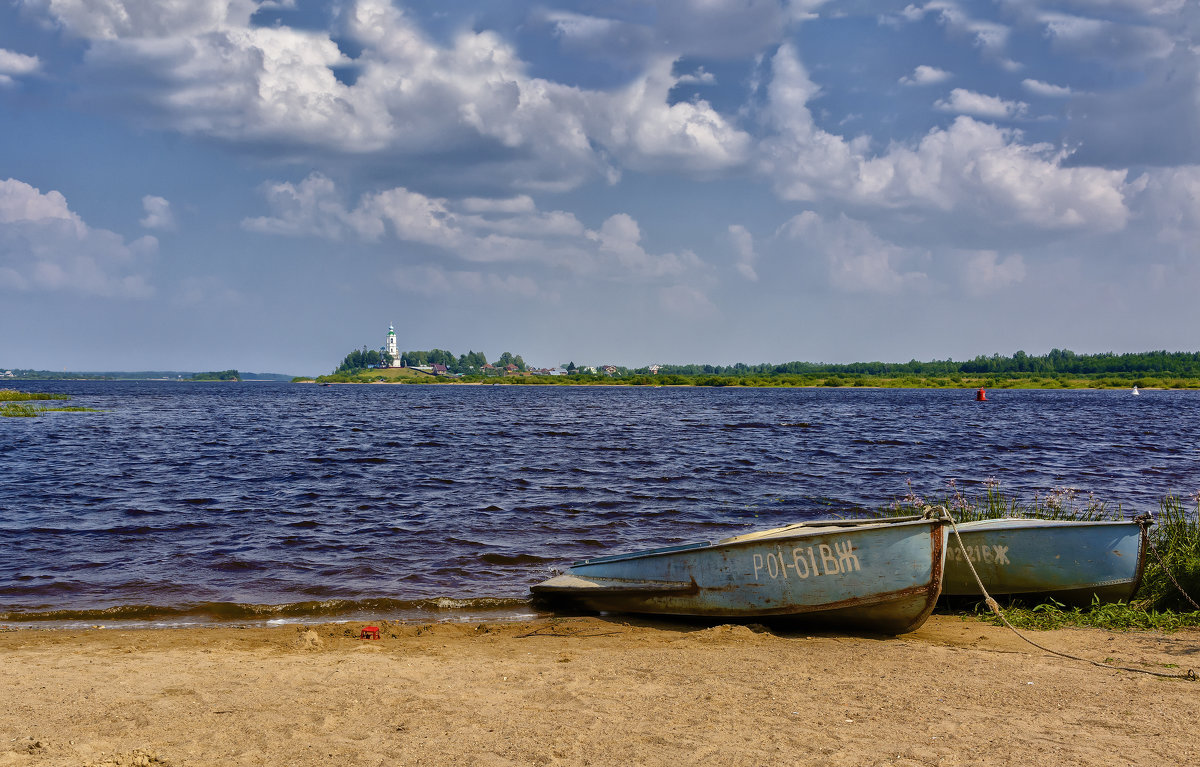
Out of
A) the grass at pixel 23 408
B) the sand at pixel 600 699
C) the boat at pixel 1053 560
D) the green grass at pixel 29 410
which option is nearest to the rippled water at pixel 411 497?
the sand at pixel 600 699

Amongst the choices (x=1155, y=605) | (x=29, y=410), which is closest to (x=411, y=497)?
(x=1155, y=605)

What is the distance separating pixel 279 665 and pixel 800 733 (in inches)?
228

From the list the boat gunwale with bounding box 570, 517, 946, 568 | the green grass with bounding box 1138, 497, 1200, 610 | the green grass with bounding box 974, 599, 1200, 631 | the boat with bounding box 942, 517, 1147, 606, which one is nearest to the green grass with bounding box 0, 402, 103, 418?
the boat gunwale with bounding box 570, 517, 946, 568

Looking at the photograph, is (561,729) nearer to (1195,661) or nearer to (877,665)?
(877,665)

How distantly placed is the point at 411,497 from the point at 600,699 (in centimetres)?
1632

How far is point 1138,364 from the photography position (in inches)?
7441

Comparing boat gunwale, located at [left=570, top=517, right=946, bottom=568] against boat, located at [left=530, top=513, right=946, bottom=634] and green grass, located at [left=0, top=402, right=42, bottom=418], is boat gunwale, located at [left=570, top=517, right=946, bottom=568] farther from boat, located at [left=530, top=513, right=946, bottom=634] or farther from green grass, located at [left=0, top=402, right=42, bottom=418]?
green grass, located at [left=0, top=402, right=42, bottom=418]

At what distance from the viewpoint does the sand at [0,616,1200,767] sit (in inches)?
242

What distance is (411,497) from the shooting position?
75.3 ft

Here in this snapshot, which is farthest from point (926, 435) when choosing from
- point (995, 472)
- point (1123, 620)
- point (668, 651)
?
point (668, 651)

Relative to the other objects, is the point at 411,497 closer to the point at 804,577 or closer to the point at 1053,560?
the point at 804,577

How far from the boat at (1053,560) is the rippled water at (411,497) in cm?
659

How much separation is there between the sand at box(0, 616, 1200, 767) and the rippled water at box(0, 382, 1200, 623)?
8.82 feet

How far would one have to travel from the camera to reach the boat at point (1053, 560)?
10539 millimetres
